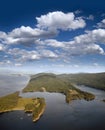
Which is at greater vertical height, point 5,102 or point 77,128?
point 5,102

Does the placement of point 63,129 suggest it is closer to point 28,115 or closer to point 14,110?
point 28,115

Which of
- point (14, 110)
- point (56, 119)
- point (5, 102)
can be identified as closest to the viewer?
point (56, 119)

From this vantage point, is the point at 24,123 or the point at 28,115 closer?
the point at 24,123

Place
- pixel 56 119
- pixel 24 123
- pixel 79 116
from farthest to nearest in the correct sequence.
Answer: pixel 79 116
pixel 56 119
pixel 24 123

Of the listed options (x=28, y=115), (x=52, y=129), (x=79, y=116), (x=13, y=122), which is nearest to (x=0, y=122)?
(x=13, y=122)

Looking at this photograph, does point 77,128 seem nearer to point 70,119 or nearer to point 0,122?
point 70,119

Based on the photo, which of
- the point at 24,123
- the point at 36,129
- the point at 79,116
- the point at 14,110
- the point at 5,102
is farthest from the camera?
the point at 5,102

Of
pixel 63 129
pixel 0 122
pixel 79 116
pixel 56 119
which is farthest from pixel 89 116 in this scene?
pixel 0 122

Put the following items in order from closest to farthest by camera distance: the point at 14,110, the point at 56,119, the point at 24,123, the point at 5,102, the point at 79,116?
the point at 24,123
the point at 56,119
the point at 79,116
the point at 14,110
the point at 5,102

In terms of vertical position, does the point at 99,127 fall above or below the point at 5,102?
below
